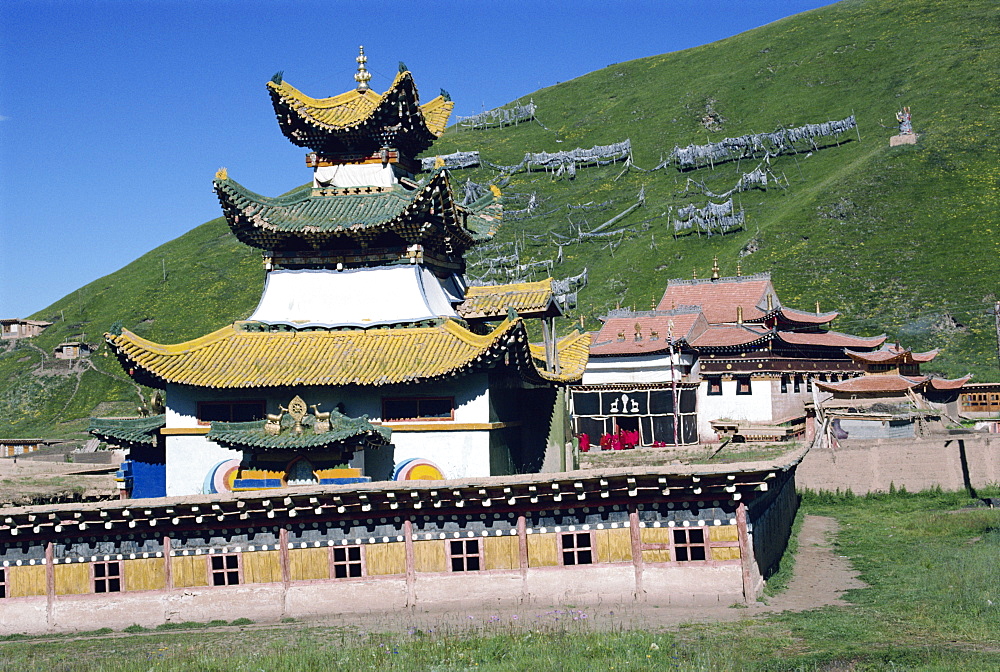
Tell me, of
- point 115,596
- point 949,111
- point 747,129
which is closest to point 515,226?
point 747,129

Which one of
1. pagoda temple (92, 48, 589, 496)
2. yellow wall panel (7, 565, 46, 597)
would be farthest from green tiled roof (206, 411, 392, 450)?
yellow wall panel (7, 565, 46, 597)

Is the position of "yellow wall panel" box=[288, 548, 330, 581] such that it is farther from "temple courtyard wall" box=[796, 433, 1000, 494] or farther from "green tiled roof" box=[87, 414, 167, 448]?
"temple courtyard wall" box=[796, 433, 1000, 494]

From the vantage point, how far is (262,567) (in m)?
24.9

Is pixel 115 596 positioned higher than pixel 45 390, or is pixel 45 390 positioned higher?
pixel 45 390

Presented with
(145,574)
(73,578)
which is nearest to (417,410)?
(145,574)

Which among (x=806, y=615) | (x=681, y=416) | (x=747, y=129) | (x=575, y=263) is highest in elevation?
(x=747, y=129)

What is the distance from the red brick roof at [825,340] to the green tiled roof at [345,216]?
37539mm

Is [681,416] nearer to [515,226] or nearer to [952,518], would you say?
[952,518]

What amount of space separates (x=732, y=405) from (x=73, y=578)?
163ft

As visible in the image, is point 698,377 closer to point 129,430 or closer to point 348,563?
point 129,430

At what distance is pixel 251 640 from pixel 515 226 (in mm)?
124170

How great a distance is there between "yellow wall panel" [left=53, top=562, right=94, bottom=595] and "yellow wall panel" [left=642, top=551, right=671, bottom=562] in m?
13.7

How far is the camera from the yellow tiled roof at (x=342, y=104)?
36.4 m

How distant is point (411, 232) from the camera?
113 ft
